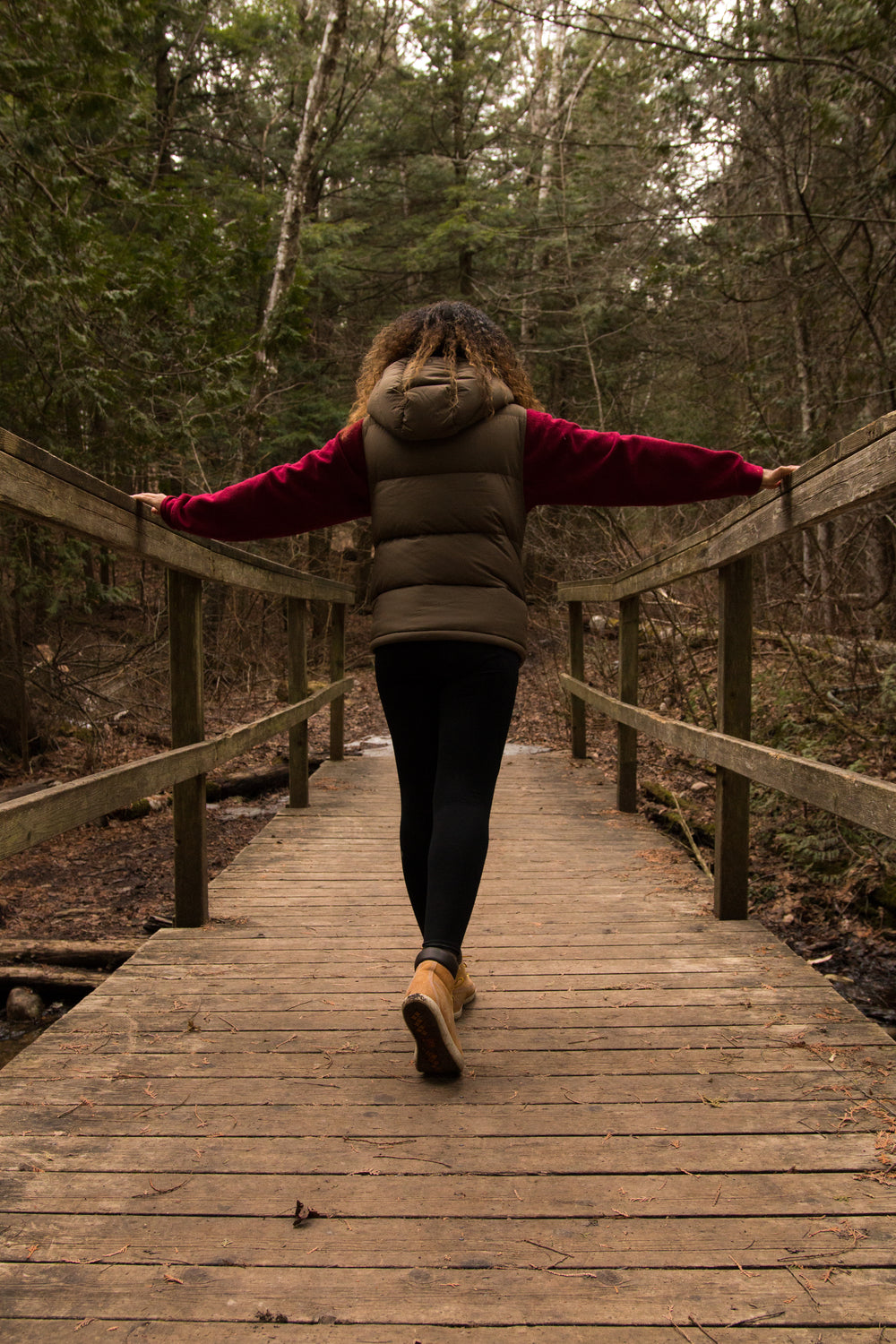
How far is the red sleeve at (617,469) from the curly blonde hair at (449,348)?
12 cm

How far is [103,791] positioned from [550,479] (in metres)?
1.50

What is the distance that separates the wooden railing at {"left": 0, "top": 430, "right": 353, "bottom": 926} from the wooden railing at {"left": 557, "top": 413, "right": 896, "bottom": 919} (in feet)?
6.05

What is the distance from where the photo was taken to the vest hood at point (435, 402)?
2361 millimetres

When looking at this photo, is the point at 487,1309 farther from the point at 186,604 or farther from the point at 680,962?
the point at 186,604

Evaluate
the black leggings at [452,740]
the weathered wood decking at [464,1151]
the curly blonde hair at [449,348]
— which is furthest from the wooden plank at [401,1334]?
the curly blonde hair at [449,348]

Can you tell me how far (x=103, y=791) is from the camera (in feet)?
8.58

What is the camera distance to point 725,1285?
1530 millimetres

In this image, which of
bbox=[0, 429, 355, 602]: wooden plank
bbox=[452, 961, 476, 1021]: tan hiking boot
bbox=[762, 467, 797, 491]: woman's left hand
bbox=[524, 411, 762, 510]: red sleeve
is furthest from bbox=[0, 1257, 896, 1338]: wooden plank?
bbox=[762, 467, 797, 491]: woman's left hand

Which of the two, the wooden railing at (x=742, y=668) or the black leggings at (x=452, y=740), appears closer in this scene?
the wooden railing at (x=742, y=668)

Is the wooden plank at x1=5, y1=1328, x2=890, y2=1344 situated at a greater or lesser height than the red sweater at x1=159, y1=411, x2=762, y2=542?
lesser

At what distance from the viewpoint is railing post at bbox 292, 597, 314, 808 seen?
5582mm

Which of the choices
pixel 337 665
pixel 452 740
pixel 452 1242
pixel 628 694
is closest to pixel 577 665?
pixel 628 694

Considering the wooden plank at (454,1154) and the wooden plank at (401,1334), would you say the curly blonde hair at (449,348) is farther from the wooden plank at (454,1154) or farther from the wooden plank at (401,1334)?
the wooden plank at (401,1334)

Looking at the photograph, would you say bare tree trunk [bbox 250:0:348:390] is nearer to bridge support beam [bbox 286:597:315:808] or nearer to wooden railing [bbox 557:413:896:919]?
bridge support beam [bbox 286:597:315:808]
